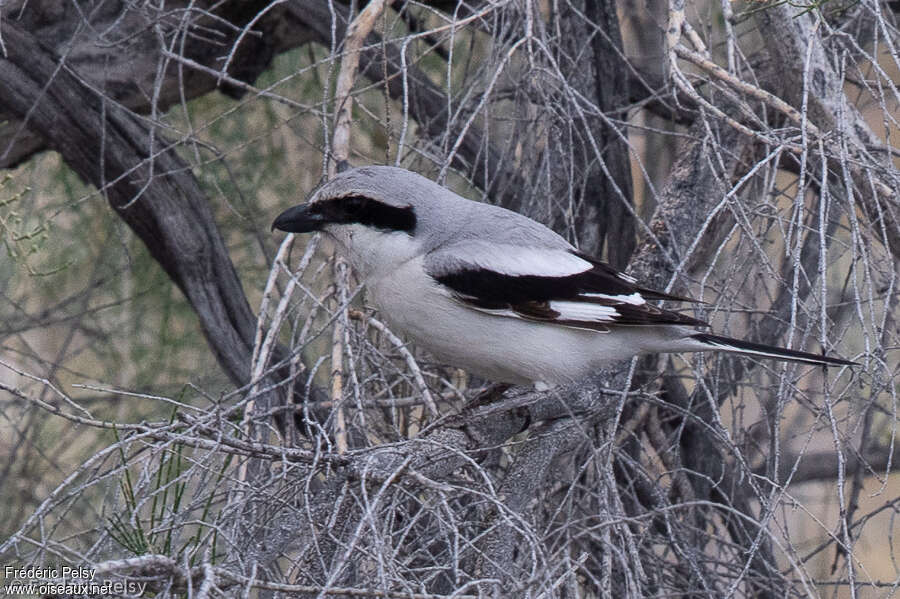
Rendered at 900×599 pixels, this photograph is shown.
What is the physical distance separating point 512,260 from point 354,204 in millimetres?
449

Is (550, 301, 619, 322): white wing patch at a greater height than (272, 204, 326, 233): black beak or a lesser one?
lesser

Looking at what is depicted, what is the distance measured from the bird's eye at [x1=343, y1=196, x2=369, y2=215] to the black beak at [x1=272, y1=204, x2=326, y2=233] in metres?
0.07

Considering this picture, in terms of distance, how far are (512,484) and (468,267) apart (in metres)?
0.58

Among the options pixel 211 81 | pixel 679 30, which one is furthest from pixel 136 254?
pixel 679 30

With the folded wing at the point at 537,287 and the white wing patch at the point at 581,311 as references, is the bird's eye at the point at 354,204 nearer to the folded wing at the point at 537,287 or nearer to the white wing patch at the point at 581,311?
the folded wing at the point at 537,287

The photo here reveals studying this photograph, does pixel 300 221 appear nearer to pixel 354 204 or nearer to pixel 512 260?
pixel 354 204

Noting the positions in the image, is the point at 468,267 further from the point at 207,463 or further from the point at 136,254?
the point at 136,254

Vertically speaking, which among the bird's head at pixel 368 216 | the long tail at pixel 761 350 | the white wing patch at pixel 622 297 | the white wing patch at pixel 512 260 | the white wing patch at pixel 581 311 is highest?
the bird's head at pixel 368 216

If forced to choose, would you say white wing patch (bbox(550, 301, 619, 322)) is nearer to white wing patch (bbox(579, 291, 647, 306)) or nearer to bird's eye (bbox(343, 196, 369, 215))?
white wing patch (bbox(579, 291, 647, 306))

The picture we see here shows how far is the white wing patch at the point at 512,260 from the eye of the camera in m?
2.53

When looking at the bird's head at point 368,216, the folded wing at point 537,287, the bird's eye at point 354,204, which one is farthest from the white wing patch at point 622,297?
the bird's eye at point 354,204

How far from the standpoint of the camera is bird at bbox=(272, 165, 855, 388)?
249 centimetres

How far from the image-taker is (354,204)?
102 inches

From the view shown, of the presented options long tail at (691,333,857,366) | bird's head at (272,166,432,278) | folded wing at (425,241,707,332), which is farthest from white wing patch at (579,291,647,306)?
bird's head at (272,166,432,278)
